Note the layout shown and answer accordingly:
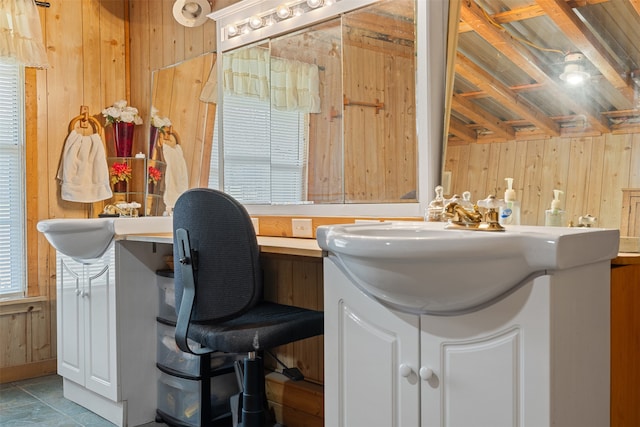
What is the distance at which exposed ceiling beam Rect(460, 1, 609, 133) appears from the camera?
5.57ft

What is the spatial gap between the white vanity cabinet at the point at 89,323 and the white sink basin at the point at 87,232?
2.1 inches

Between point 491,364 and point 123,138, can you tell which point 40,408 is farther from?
point 491,364

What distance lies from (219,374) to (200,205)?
95 centimetres

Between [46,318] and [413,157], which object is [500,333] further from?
[46,318]

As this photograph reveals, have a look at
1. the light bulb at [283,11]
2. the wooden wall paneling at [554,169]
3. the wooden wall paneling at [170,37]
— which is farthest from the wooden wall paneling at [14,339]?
the wooden wall paneling at [554,169]

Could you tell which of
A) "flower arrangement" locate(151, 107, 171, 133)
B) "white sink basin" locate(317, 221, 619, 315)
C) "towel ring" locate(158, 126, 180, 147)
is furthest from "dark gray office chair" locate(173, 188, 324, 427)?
"flower arrangement" locate(151, 107, 171, 133)

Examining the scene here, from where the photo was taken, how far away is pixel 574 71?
1715 millimetres

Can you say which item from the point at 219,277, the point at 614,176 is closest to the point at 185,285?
the point at 219,277

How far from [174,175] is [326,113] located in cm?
119

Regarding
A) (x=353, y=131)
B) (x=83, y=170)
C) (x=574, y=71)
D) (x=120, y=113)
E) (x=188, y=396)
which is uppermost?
(x=120, y=113)

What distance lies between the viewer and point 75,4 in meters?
3.54

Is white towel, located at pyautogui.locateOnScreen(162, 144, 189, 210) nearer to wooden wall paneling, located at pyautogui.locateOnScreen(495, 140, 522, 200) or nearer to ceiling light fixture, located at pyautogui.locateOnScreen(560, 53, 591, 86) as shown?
wooden wall paneling, located at pyautogui.locateOnScreen(495, 140, 522, 200)

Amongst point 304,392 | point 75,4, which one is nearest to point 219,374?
point 304,392

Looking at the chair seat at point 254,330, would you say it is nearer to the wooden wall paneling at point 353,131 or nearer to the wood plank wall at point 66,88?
the wooden wall paneling at point 353,131
